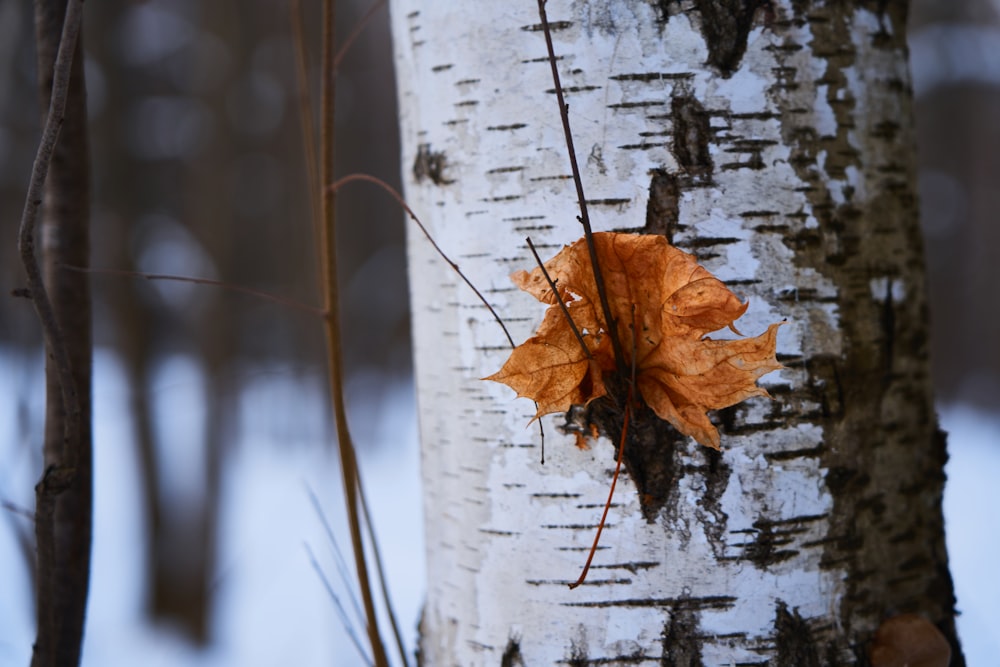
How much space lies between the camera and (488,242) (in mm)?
872

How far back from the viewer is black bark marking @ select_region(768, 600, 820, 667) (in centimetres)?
81

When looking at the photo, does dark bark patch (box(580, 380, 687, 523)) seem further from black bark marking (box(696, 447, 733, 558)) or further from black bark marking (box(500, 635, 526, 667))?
black bark marking (box(500, 635, 526, 667))

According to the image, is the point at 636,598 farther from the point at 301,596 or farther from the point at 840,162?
the point at 301,596

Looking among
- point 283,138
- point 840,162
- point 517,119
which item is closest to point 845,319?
point 840,162

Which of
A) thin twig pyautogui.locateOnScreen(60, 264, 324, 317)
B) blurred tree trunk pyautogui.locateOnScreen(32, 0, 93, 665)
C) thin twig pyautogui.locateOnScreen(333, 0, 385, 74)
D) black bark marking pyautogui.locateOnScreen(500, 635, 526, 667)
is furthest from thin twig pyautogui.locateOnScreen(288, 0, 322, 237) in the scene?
black bark marking pyautogui.locateOnScreen(500, 635, 526, 667)

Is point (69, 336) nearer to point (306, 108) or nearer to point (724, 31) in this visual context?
point (306, 108)

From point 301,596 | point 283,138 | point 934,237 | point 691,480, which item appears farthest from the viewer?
point 934,237

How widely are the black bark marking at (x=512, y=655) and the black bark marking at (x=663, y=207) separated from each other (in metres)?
0.53

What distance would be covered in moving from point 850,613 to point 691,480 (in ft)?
0.94

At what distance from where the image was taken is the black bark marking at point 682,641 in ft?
2.61

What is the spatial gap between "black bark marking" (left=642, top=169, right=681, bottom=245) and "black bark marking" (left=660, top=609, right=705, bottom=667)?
43cm

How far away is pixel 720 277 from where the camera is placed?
806mm

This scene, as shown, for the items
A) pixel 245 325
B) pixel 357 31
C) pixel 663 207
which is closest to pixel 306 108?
pixel 357 31

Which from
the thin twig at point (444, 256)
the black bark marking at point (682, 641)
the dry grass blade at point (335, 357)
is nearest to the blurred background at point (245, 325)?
the dry grass blade at point (335, 357)
